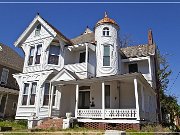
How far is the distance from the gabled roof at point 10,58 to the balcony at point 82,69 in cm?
1308

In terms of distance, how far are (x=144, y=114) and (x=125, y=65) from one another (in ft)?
26.3

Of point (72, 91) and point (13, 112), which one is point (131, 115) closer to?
point (72, 91)

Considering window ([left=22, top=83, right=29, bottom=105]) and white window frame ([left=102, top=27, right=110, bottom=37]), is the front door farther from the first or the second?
white window frame ([left=102, top=27, right=110, bottom=37])

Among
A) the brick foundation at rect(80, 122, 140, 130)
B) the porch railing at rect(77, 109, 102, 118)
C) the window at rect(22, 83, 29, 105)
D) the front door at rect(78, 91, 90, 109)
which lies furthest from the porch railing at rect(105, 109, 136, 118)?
the window at rect(22, 83, 29, 105)

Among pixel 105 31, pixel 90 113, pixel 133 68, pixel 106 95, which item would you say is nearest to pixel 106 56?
pixel 105 31

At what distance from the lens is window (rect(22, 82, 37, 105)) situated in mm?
19641

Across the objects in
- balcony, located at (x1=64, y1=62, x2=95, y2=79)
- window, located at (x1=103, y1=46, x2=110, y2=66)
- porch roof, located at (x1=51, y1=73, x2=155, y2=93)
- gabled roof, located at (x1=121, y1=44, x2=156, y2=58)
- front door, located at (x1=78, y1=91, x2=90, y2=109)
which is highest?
gabled roof, located at (x1=121, y1=44, x2=156, y2=58)

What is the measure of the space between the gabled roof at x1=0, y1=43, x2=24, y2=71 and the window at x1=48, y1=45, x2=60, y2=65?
35.4ft

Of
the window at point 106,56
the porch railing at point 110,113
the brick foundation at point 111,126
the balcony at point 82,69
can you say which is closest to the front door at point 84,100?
the balcony at point 82,69

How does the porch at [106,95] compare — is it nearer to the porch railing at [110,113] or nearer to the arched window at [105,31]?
the porch railing at [110,113]

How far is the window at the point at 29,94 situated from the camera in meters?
19.6

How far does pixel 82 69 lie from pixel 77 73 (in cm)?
67

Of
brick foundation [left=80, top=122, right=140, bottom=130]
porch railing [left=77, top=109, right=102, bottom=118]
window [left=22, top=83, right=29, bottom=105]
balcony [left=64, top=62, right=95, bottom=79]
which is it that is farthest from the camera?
window [left=22, top=83, right=29, bottom=105]

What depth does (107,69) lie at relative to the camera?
20.1 meters
